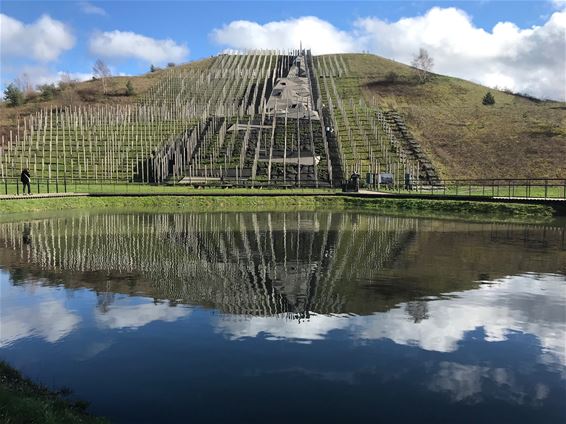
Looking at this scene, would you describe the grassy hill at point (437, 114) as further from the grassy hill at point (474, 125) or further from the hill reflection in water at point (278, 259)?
the hill reflection in water at point (278, 259)

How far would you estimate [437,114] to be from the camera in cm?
7156

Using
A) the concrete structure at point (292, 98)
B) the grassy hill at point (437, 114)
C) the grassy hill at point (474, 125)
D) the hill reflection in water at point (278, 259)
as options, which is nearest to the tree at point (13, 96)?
the grassy hill at point (437, 114)

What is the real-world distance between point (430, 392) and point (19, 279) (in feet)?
33.6

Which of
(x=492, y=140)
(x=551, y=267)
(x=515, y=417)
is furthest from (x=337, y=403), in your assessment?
(x=492, y=140)

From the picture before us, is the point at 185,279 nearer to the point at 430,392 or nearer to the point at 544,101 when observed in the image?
the point at 430,392

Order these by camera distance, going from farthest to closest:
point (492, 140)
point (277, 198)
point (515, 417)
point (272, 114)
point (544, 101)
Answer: point (544, 101)
point (272, 114)
point (492, 140)
point (277, 198)
point (515, 417)

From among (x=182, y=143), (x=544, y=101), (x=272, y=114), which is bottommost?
(x=182, y=143)

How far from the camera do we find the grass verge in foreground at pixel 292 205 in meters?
29.3

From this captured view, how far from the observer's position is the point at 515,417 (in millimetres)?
5859

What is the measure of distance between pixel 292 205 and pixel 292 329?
27.4 m

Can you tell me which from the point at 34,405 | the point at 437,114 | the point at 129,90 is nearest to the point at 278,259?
the point at 34,405

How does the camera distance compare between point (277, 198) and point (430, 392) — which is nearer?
point (430, 392)

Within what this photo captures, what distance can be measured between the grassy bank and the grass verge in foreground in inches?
972

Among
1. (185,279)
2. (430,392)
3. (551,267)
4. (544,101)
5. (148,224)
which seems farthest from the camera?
(544,101)
